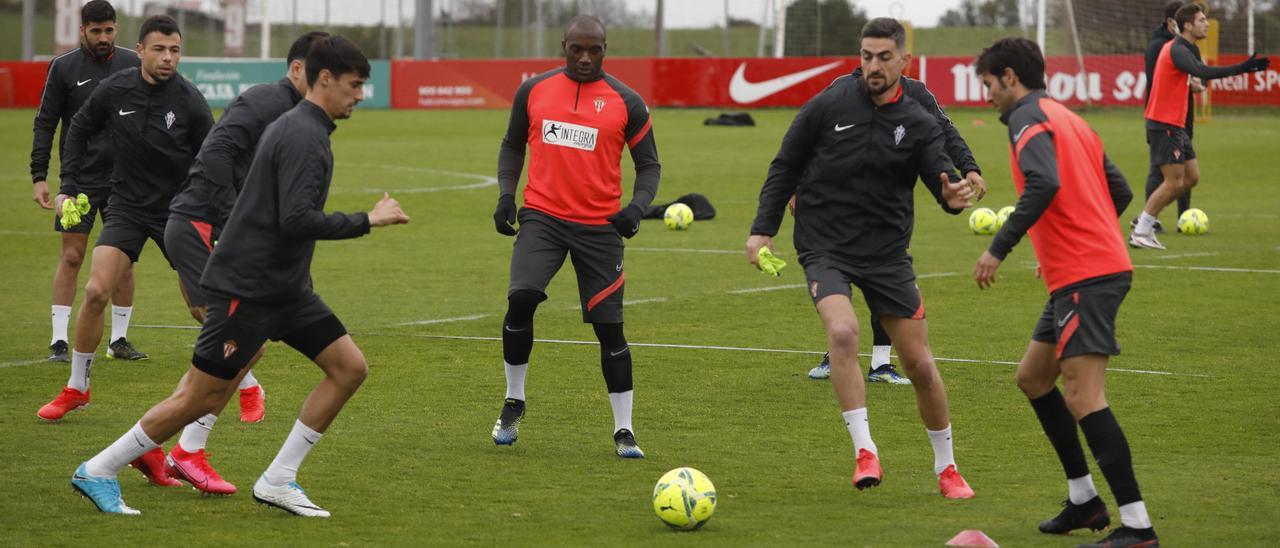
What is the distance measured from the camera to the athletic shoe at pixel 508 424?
347 inches

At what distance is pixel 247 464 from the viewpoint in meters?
8.27

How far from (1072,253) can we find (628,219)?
273cm

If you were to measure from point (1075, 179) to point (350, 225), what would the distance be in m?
2.97

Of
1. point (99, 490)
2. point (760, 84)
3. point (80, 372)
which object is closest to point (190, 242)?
point (80, 372)

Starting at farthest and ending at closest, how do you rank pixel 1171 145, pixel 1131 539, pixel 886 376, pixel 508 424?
pixel 1171 145 → pixel 886 376 → pixel 508 424 → pixel 1131 539

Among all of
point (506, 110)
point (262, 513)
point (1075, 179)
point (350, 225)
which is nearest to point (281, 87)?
point (350, 225)

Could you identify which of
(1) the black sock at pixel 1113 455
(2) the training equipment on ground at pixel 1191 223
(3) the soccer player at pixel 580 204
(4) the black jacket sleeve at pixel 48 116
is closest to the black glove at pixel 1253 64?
(2) the training equipment on ground at pixel 1191 223

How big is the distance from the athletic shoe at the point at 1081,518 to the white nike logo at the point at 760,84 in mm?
40434

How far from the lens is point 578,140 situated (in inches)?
348

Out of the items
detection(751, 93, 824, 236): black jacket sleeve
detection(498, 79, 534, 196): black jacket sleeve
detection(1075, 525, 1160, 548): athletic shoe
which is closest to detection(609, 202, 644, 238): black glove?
detection(498, 79, 534, 196): black jacket sleeve

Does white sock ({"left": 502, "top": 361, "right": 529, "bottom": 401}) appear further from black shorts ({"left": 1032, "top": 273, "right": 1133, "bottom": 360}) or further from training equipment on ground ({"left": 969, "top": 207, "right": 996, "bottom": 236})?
training equipment on ground ({"left": 969, "top": 207, "right": 996, "bottom": 236})

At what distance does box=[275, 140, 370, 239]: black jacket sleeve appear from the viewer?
6.77 m

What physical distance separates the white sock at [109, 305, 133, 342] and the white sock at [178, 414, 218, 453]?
402cm

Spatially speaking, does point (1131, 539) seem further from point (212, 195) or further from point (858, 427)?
point (212, 195)
